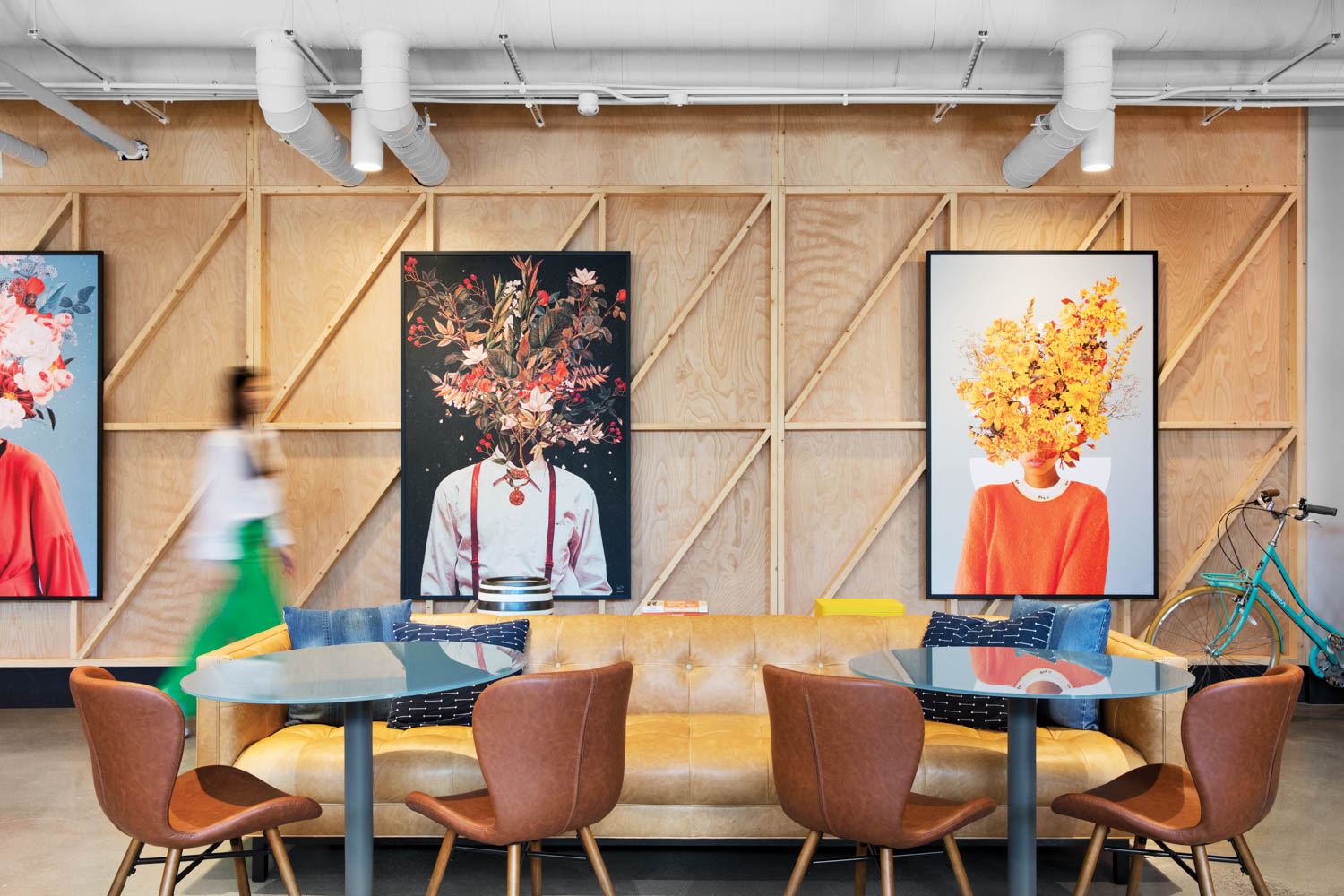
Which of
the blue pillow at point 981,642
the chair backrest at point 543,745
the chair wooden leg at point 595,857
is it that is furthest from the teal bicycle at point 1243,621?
the chair backrest at point 543,745

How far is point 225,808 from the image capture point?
2588 mm

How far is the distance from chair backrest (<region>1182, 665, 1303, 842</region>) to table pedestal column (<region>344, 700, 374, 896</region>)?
2105 mm

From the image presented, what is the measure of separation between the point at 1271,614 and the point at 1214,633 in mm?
294

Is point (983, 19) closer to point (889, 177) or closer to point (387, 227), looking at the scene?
point (889, 177)

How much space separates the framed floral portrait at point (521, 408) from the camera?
5.24 meters

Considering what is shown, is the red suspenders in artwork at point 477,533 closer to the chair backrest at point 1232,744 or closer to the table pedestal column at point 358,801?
the table pedestal column at point 358,801

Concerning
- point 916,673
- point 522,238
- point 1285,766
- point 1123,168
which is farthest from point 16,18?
point 1285,766

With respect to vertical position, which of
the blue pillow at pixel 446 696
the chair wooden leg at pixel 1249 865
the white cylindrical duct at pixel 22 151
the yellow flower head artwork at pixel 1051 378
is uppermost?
the white cylindrical duct at pixel 22 151

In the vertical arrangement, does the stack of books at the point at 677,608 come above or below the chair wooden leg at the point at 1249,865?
above

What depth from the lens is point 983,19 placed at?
A: 160 inches

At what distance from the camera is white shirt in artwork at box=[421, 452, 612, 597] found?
206 inches

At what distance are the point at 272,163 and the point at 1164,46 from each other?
4.39 meters

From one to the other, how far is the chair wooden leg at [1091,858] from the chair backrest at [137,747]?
2347 millimetres

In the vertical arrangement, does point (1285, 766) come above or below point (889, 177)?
below
